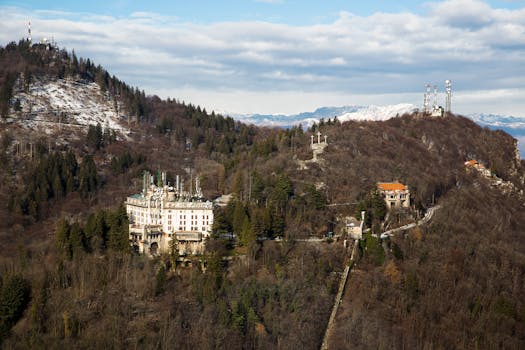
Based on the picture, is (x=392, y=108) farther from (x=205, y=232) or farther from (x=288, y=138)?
(x=205, y=232)

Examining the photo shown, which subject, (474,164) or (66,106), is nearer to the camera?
(474,164)

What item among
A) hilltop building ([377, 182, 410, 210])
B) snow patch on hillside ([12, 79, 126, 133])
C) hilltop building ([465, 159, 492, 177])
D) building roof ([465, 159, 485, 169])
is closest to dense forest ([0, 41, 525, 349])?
hilltop building ([377, 182, 410, 210])

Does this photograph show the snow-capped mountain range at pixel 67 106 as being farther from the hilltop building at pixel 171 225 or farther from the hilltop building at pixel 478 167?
the hilltop building at pixel 171 225

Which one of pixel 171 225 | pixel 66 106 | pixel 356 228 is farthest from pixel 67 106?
pixel 356 228

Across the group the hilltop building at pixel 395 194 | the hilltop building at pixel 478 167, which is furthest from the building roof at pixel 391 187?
the hilltop building at pixel 478 167

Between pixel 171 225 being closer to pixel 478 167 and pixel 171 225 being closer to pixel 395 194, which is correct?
pixel 395 194
